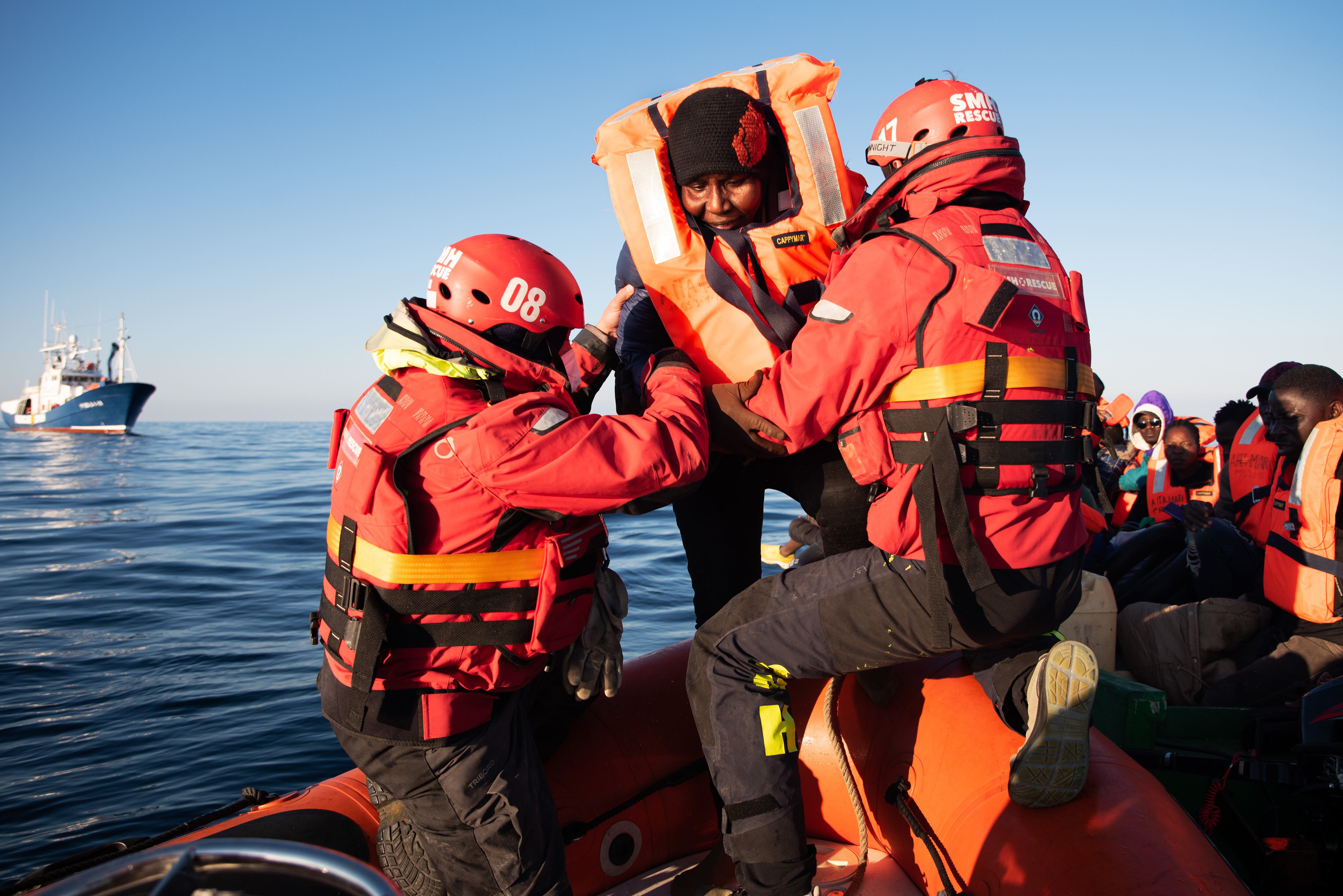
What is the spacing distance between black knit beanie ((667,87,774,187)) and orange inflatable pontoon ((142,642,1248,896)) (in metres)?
1.78

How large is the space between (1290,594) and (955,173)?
3.43 m

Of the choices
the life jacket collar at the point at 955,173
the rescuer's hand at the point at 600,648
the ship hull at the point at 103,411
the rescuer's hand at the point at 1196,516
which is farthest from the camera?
the ship hull at the point at 103,411

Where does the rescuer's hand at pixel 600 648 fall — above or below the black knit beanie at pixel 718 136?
below

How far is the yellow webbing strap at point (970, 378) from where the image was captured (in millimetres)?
1931

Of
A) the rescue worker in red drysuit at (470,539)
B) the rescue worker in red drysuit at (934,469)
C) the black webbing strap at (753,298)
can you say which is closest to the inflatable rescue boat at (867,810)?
the rescue worker in red drysuit at (934,469)

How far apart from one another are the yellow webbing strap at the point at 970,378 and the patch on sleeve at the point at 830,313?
8.3 inches

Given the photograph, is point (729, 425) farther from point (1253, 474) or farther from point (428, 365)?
point (1253, 474)

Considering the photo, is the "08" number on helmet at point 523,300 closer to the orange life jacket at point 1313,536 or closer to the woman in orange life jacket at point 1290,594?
the woman in orange life jacket at point 1290,594

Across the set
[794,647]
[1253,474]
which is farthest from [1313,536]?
[794,647]

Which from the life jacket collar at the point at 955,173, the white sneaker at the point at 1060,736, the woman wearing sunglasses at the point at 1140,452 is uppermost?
the life jacket collar at the point at 955,173

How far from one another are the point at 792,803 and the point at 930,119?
6.29 ft

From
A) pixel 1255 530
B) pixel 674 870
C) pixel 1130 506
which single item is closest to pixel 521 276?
pixel 674 870

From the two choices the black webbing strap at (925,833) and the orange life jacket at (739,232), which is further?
the orange life jacket at (739,232)

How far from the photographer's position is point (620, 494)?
193cm
